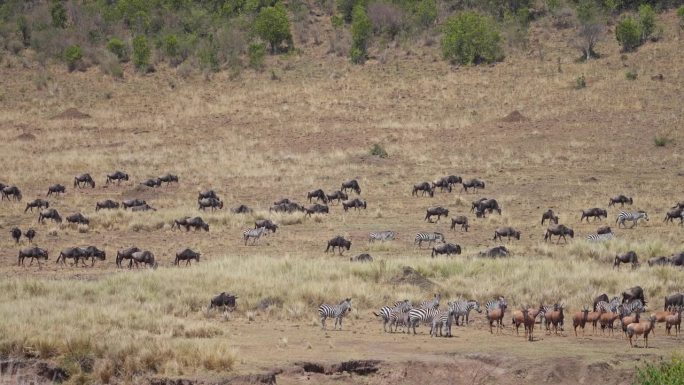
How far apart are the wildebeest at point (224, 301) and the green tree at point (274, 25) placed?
2751 inches

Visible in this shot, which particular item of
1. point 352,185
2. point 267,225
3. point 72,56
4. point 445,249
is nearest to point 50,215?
point 267,225

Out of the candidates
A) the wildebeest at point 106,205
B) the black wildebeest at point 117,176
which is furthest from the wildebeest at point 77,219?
the black wildebeest at point 117,176

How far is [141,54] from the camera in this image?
93.7 m

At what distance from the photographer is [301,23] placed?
340 feet

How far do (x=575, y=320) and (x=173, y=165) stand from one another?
42.3 m

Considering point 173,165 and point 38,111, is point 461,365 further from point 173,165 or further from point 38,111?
point 38,111

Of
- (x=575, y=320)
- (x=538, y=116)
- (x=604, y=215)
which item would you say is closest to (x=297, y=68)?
(x=538, y=116)

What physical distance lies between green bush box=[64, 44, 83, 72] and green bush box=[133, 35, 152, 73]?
497cm

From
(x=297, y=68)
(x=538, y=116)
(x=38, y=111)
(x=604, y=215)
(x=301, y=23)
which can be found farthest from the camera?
(x=301, y=23)

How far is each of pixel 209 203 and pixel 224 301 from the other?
21.3 m

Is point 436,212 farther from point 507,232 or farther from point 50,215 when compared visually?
point 50,215

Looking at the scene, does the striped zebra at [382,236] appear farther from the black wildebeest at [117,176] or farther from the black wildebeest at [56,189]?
the black wildebeest at [117,176]

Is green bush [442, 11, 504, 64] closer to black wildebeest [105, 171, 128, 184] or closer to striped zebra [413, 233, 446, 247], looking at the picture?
black wildebeest [105, 171, 128, 184]

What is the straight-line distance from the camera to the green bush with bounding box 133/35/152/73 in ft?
307
